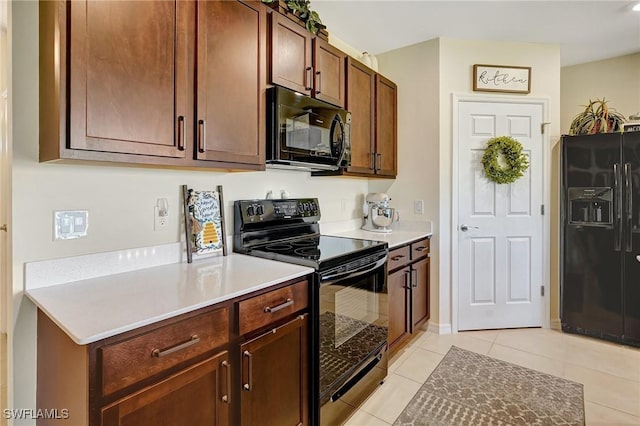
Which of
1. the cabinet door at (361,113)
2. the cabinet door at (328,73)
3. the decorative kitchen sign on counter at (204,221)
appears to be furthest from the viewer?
the cabinet door at (361,113)

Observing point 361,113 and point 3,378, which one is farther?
point 361,113

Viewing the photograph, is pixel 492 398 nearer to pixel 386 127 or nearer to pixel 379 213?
pixel 379 213

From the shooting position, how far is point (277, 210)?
7.55 ft

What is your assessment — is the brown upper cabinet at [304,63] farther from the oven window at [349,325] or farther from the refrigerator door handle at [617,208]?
the refrigerator door handle at [617,208]

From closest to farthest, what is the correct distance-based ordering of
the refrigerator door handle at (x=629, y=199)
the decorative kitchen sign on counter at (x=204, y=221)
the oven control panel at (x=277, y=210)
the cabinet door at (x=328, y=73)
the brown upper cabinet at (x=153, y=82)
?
the brown upper cabinet at (x=153, y=82)
the decorative kitchen sign on counter at (x=204, y=221)
the oven control panel at (x=277, y=210)
the cabinet door at (x=328, y=73)
the refrigerator door handle at (x=629, y=199)

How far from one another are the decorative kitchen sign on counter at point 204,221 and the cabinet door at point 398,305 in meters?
1.20

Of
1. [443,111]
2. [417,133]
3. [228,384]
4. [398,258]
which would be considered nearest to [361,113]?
[417,133]

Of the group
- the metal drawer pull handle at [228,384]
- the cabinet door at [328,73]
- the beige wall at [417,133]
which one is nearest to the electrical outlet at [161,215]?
the metal drawer pull handle at [228,384]

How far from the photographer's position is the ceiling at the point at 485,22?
2.52m

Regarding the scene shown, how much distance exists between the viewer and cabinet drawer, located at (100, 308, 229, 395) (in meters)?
0.99

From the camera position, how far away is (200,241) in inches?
73.2

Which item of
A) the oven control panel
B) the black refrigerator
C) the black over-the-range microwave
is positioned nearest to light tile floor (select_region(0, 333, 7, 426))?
the oven control panel

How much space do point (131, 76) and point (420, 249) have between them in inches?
93.4

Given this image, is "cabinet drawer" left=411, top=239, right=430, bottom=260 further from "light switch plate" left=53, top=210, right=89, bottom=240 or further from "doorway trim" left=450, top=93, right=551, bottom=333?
"light switch plate" left=53, top=210, right=89, bottom=240
